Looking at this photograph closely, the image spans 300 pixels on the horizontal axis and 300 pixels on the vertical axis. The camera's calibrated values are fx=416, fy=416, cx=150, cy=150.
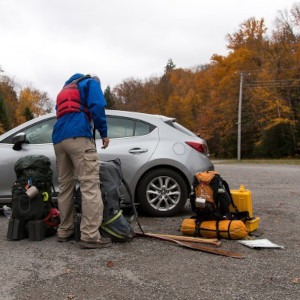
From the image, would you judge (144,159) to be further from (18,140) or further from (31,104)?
(31,104)

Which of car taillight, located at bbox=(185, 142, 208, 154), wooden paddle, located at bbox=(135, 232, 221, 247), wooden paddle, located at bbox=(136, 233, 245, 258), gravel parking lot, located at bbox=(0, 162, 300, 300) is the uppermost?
car taillight, located at bbox=(185, 142, 208, 154)

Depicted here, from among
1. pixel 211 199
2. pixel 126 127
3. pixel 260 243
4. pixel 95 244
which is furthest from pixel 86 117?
pixel 260 243

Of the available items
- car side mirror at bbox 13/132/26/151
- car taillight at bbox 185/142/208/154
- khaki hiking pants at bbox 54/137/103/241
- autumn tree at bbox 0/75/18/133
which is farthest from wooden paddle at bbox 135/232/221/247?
autumn tree at bbox 0/75/18/133

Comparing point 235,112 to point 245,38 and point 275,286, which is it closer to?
point 245,38

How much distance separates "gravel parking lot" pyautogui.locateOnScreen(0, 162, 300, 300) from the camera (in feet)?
10.2

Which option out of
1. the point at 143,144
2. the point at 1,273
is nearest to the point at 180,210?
the point at 143,144

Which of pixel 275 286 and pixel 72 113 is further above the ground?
pixel 72 113

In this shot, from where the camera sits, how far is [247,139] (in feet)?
159

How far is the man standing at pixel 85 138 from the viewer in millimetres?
4332

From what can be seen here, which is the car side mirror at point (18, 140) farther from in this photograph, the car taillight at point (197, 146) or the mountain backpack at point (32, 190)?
the car taillight at point (197, 146)

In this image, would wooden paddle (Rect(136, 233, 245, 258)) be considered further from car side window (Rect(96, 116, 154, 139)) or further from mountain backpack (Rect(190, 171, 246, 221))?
car side window (Rect(96, 116, 154, 139))

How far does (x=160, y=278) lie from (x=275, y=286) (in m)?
0.91

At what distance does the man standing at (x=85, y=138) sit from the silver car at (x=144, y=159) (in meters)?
1.59

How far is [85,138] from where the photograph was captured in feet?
14.5
